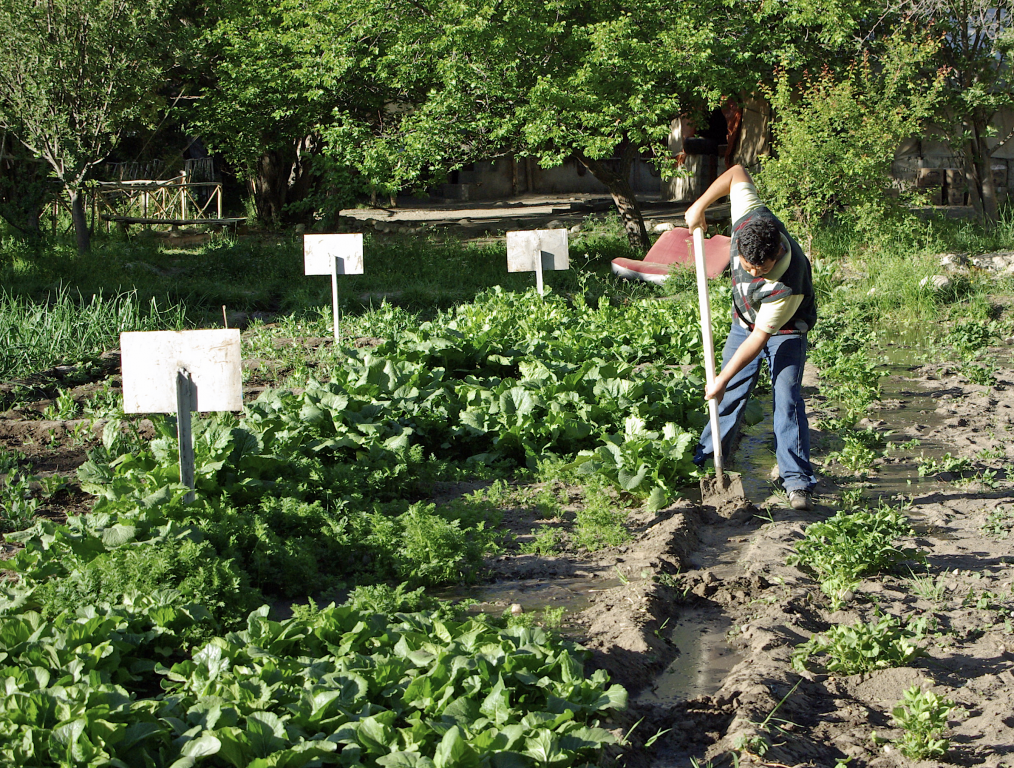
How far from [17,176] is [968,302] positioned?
14.2 meters

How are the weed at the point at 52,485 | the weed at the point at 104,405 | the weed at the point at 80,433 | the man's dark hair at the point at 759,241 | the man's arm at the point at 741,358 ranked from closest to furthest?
the man's dark hair at the point at 759,241 < the man's arm at the point at 741,358 < the weed at the point at 52,485 < the weed at the point at 80,433 < the weed at the point at 104,405

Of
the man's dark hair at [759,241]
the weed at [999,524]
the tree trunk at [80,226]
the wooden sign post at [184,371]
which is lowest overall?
the weed at [999,524]

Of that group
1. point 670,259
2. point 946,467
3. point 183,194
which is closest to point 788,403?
point 946,467

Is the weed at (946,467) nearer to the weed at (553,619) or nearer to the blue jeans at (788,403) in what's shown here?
the blue jeans at (788,403)

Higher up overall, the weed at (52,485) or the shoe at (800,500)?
the weed at (52,485)

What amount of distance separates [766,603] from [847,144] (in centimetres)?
973

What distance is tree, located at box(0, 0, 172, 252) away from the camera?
39.6 feet

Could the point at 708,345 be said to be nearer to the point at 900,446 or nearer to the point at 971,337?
the point at 900,446

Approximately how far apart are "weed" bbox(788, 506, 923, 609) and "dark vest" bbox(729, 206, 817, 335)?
1146 mm

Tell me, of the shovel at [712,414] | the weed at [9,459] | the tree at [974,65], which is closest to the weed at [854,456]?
the shovel at [712,414]

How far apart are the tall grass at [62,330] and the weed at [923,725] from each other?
698cm

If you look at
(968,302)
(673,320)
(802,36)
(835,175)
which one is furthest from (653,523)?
(802,36)

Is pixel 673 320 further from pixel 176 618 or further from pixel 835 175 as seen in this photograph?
pixel 176 618

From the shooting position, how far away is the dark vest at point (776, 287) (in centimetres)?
481
